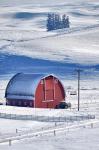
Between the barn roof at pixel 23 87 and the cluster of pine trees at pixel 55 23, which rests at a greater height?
the cluster of pine trees at pixel 55 23

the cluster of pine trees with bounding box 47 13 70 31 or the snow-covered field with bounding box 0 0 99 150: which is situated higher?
the cluster of pine trees with bounding box 47 13 70 31

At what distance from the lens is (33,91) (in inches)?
2007

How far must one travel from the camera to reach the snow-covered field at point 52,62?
3325 cm

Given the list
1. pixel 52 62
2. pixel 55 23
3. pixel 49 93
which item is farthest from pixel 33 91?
pixel 55 23

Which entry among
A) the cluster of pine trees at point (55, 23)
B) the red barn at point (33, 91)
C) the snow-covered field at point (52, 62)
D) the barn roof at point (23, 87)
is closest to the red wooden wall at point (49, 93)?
the red barn at point (33, 91)

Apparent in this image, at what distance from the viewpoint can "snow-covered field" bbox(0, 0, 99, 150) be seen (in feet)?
109

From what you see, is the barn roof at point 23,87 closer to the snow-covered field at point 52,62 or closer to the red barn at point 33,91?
the red barn at point 33,91

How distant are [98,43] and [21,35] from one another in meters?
21.5

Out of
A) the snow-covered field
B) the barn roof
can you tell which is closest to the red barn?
the barn roof

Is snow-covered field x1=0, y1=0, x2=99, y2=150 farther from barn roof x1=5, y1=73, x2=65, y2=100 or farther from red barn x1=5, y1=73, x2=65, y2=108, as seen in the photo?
barn roof x1=5, y1=73, x2=65, y2=100

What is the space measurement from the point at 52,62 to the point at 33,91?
47.4m

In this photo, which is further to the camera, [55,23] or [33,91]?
[55,23]

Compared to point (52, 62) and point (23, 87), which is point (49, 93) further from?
point (52, 62)

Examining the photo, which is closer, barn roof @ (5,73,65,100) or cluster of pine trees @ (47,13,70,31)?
barn roof @ (5,73,65,100)
